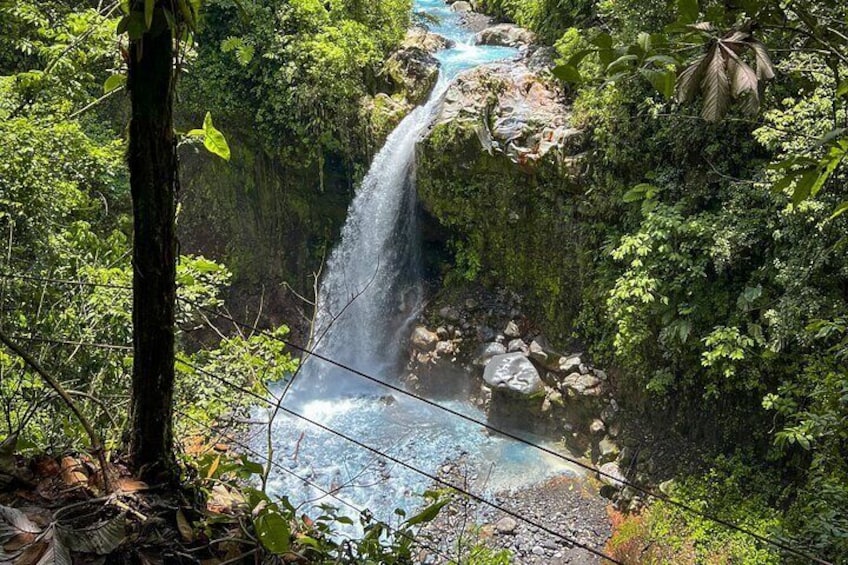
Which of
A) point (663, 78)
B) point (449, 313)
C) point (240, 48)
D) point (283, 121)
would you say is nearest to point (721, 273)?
point (449, 313)

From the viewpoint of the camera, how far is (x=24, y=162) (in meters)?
4.56

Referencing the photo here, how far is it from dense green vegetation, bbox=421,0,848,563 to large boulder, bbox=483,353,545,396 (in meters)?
0.81

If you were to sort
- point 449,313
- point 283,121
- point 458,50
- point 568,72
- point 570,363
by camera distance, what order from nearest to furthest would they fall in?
point 568,72 → point 570,363 → point 449,313 → point 283,121 → point 458,50

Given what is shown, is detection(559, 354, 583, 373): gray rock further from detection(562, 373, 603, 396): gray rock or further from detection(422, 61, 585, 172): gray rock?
detection(422, 61, 585, 172): gray rock

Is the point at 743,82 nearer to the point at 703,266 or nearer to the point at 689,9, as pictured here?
the point at 689,9

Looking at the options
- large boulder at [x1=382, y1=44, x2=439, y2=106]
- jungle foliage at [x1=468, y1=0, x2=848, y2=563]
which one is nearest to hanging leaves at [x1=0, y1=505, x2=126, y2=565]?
jungle foliage at [x1=468, y1=0, x2=848, y2=563]

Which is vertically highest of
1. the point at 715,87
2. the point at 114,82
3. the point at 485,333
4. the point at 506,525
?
the point at 715,87

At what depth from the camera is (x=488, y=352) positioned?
8859 millimetres

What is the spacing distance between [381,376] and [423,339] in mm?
1066

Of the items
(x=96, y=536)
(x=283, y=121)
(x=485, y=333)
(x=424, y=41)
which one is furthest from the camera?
(x=424, y=41)

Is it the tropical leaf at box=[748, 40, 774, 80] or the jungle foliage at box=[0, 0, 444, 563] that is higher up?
the tropical leaf at box=[748, 40, 774, 80]

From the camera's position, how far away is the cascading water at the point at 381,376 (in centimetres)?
766

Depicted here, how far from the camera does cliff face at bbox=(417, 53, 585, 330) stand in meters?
8.23

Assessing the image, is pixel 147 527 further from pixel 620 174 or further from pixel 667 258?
pixel 620 174
